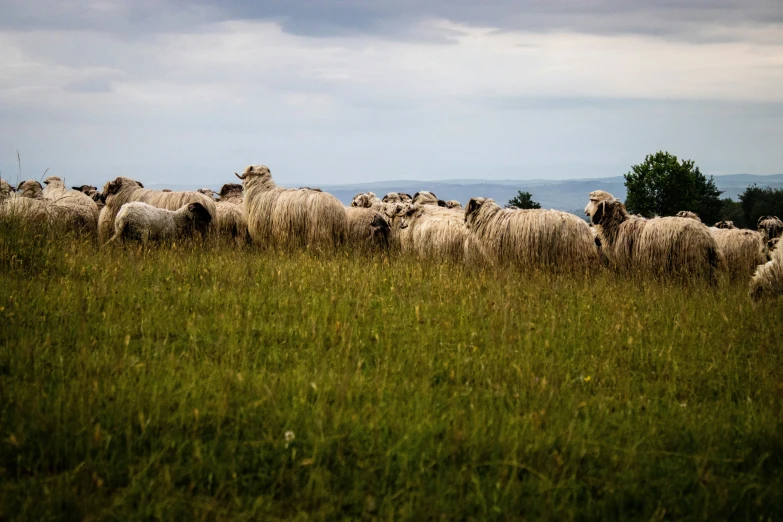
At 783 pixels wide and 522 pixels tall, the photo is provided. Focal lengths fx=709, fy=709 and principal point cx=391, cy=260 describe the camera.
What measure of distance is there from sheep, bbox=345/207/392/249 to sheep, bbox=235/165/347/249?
0.59m

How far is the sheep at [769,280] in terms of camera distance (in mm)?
8766

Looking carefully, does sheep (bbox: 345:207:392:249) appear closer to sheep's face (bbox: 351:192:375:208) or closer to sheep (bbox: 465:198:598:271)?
sheep (bbox: 465:198:598:271)

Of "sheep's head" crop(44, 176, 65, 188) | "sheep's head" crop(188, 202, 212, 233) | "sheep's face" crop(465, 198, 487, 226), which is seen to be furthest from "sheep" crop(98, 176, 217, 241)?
"sheep's face" crop(465, 198, 487, 226)

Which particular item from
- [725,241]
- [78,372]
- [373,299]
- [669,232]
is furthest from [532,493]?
[725,241]

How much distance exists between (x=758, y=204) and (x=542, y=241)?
6323cm

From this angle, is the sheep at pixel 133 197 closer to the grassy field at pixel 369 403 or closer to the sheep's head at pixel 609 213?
the grassy field at pixel 369 403

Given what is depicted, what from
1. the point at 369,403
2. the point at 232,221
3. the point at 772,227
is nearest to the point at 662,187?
the point at 772,227

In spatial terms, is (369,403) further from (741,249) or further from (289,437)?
(741,249)

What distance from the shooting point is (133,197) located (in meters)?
17.3

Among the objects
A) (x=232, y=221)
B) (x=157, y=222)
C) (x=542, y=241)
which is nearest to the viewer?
(x=542, y=241)

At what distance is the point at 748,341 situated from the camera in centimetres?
727

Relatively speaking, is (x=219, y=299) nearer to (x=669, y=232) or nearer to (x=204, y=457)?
(x=204, y=457)

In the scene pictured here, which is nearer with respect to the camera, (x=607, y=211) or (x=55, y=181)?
(x=607, y=211)

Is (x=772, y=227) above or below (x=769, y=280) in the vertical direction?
above
